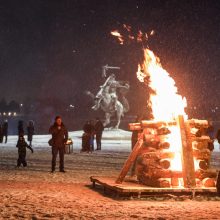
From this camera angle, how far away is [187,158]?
10977 mm

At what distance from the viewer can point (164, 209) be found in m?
8.84

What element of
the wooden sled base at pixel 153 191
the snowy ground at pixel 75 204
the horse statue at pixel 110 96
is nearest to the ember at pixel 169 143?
the wooden sled base at pixel 153 191

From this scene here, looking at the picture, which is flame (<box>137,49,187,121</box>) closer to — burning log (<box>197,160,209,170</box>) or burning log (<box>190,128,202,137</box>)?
burning log (<box>190,128,202,137</box>)

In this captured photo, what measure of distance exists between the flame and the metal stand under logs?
0.79m

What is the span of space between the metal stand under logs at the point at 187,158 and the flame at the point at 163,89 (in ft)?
2.60

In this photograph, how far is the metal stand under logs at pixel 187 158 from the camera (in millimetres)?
10828

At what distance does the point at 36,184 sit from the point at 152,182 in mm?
3213

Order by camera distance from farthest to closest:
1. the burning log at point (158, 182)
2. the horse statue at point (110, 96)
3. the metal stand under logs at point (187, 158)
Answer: the horse statue at point (110, 96) < the burning log at point (158, 182) < the metal stand under logs at point (187, 158)

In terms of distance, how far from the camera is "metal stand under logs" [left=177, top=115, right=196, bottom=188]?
Result: 1083cm

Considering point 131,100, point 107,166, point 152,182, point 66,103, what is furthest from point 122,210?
point 66,103

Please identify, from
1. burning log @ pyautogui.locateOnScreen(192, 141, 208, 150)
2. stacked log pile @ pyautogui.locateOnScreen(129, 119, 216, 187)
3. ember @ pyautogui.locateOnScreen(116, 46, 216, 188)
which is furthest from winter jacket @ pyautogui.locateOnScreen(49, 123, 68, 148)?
burning log @ pyautogui.locateOnScreen(192, 141, 208, 150)

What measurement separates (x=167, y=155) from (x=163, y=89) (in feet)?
6.10

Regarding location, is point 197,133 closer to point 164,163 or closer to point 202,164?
point 202,164

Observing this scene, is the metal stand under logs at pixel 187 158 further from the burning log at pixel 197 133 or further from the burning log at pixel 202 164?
the burning log at pixel 202 164
